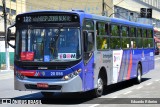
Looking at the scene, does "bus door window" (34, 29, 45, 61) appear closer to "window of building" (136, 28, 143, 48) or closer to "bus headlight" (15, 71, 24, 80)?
"bus headlight" (15, 71, 24, 80)

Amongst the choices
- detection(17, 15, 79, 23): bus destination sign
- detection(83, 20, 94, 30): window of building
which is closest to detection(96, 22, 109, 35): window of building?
detection(83, 20, 94, 30): window of building

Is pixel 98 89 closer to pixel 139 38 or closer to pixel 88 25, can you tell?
pixel 88 25

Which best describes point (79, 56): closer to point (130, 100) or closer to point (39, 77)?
point (39, 77)

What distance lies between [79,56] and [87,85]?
3.49 feet

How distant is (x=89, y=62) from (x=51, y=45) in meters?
1.45

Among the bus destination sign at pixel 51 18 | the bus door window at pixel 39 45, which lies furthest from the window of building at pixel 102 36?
the bus door window at pixel 39 45

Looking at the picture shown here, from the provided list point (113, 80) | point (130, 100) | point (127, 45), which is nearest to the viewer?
point (130, 100)

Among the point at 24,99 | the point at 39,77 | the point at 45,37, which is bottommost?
the point at 24,99

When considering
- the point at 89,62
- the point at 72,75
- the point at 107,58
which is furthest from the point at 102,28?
the point at 72,75

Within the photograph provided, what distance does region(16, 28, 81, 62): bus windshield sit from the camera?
12398mm

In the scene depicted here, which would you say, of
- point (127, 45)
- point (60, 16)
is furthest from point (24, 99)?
point (127, 45)

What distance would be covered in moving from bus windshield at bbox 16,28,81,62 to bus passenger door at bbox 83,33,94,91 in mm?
420

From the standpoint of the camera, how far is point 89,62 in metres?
13.2

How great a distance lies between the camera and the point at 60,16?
1268 centimetres
